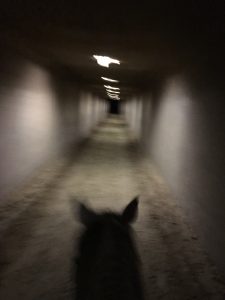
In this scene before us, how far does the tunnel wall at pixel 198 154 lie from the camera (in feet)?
13.0

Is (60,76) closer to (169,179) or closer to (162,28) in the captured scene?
(169,179)

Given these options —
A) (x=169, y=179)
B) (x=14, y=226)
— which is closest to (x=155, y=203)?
(x=169, y=179)

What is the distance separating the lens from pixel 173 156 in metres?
7.09

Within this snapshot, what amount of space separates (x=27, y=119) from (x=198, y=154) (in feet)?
12.4

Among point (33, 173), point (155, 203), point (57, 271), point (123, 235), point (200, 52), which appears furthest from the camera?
point (33, 173)

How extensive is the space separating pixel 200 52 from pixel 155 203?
9.37ft

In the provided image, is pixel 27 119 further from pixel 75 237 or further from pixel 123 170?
pixel 75 237

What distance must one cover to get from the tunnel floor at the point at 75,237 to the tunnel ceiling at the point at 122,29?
190cm

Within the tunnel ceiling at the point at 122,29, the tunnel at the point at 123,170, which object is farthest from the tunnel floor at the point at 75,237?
the tunnel ceiling at the point at 122,29

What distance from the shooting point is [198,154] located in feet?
16.4

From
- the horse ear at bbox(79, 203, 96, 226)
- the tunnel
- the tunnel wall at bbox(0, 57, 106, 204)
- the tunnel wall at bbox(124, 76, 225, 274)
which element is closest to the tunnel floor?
the tunnel

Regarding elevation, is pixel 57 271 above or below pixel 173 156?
below

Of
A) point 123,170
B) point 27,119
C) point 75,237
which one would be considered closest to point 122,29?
point 75,237

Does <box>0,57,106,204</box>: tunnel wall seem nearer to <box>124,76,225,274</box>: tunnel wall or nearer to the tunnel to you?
the tunnel
